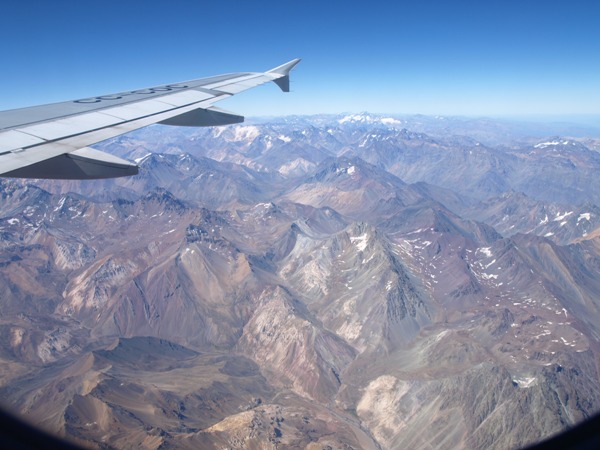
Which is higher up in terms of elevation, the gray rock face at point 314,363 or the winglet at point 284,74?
the winglet at point 284,74

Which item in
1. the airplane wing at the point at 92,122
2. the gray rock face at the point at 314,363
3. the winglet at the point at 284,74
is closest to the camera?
the airplane wing at the point at 92,122

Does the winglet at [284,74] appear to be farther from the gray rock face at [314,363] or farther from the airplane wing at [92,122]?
the gray rock face at [314,363]

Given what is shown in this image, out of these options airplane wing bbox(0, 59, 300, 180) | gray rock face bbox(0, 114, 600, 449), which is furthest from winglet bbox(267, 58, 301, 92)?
gray rock face bbox(0, 114, 600, 449)

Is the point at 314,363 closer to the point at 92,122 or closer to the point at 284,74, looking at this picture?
the point at 284,74

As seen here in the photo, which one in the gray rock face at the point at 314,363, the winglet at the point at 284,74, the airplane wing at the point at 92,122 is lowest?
the gray rock face at the point at 314,363

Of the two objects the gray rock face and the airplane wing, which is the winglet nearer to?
the airplane wing

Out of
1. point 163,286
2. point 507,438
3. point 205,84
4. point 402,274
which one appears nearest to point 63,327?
point 163,286

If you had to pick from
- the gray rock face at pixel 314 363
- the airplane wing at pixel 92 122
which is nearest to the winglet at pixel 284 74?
the airplane wing at pixel 92 122

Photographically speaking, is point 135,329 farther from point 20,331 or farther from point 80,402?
point 80,402

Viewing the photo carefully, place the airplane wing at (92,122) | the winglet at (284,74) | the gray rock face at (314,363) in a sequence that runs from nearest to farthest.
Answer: the airplane wing at (92,122)
the winglet at (284,74)
the gray rock face at (314,363)

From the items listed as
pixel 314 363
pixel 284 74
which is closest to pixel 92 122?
pixel 284 74
